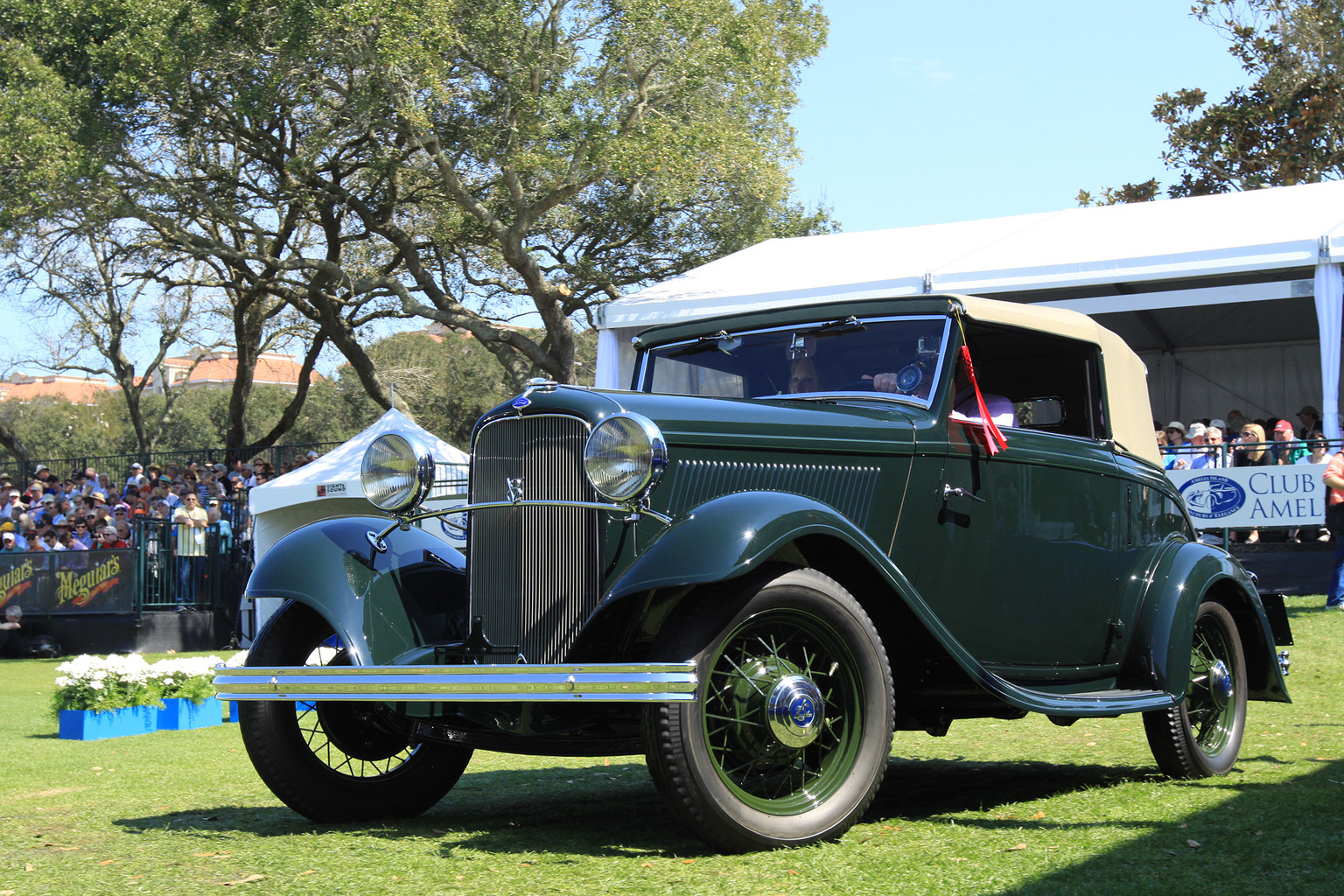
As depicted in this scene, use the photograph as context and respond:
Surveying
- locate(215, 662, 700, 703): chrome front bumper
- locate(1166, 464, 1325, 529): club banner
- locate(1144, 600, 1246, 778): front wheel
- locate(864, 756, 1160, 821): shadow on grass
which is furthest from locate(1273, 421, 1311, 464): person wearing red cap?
locate(215, 662, 700, 703): chrome front bumper

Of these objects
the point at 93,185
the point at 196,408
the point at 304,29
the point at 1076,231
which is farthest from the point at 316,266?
the point at 196,408

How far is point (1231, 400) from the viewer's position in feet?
67.3

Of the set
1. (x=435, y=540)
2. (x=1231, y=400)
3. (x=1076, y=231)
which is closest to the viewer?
(x=435, y=540)

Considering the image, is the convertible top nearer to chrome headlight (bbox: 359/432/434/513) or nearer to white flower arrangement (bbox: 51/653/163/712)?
chrome headlight (bbox: 359/432/434/513)

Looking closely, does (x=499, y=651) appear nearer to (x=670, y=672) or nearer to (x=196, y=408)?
(x=670, y=672)

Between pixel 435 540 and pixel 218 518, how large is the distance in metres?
13.7

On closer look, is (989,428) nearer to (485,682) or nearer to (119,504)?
(485,682)

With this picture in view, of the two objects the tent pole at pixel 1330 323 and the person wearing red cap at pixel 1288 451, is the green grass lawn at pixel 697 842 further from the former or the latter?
the tent pole at pixel 1330 323

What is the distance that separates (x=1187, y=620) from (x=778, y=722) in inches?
94.4

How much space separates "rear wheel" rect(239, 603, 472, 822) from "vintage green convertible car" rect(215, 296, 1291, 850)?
0.01 m

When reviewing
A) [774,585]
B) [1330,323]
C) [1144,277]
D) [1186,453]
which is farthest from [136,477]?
[774,585]

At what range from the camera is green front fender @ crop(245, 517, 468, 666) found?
449cm

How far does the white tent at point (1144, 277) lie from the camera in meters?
13.9

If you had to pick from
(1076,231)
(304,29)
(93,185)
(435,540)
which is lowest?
(435,540)
